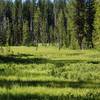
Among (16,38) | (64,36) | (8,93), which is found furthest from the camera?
(16,38)

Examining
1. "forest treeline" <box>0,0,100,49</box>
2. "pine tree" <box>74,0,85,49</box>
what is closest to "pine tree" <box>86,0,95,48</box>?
"forest treeline" <box>0,0,100,49</box>

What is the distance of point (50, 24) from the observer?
508 ft

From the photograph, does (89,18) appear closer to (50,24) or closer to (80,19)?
(80,19)

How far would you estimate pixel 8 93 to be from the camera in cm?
1436

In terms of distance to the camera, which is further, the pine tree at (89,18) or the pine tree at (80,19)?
the pine tree at (89,18)

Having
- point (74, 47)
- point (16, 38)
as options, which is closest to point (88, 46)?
point (74, 47)

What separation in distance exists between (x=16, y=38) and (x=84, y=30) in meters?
51.5

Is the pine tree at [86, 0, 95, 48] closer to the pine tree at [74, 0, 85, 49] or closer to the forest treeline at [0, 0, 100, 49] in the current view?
the forest treeline at [0, 0, 100, 49]

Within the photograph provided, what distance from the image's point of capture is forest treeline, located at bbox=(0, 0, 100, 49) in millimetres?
77363

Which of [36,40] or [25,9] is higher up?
[25,9]

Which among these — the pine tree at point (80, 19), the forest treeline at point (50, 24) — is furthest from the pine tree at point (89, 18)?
the pine tree at point (80, 19)

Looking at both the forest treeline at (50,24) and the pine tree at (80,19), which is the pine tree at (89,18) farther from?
the pine tree at (80,19)

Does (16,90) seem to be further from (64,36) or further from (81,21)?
(64,36)

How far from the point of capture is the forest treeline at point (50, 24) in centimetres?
7736
